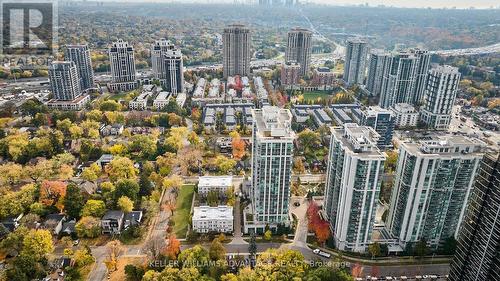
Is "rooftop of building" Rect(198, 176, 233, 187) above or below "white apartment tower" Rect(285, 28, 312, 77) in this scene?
below

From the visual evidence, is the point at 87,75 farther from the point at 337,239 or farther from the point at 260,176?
the point at 337,239

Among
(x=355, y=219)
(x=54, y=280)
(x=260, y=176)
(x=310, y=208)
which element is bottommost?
(x=54, y=280)

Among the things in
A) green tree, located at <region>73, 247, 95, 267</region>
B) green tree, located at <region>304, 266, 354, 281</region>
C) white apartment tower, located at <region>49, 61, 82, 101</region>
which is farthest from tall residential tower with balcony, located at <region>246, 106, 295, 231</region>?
white apartment tower, located at <region>49, 61, 82, 101</region>

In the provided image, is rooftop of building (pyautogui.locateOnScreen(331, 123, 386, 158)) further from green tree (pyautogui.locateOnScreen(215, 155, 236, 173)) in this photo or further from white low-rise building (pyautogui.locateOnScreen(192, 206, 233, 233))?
green tree (pyautogui.locateOnScreen(215, 155, 236, 173))

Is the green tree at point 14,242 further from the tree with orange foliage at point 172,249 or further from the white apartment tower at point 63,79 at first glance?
the white apartment tower at point 63,79

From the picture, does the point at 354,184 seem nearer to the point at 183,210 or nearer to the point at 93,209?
the point at 183,210

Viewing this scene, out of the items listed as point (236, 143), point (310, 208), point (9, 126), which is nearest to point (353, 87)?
point (236, 143)
